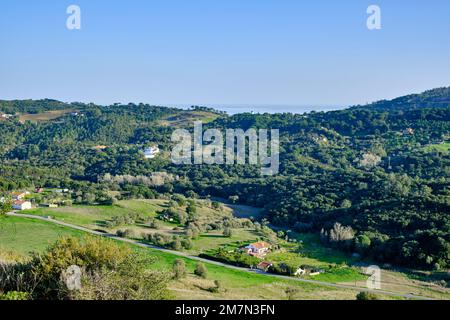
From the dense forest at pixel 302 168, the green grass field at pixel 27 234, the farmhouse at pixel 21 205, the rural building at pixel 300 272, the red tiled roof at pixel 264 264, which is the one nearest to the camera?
the green grass field at pixel 27 234

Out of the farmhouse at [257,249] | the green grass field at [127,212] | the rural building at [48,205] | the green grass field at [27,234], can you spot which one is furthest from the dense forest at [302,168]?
the green grass field at [27,234]

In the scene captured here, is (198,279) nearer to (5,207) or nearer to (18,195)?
(5,207)

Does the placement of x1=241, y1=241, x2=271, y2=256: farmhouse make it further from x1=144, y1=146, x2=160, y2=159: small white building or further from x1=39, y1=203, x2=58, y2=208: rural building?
x1=144, y1=146, x2=160, y2=159: small white building

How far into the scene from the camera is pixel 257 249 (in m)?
36.2

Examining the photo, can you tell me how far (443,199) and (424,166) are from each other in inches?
954

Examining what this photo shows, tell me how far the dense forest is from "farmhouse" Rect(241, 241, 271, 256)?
605 centimetres

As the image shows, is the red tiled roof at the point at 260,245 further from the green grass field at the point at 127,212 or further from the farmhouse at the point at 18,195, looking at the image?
the farmhouse at the point at 18,195

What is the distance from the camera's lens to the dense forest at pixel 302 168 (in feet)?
132

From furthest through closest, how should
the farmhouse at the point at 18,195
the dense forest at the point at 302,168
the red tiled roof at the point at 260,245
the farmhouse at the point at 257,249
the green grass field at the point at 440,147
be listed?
the green grass field at the point at 440,147, the farmhouse at the point at 18,195, the dense forest at the point at 302,168, the red tiled roof at the point at 260,245, the farmhouse at the point at 257,249

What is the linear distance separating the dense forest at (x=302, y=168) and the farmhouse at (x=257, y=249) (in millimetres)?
6046

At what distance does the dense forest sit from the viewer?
4022cm

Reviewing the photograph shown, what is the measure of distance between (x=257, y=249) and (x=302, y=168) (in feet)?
136
